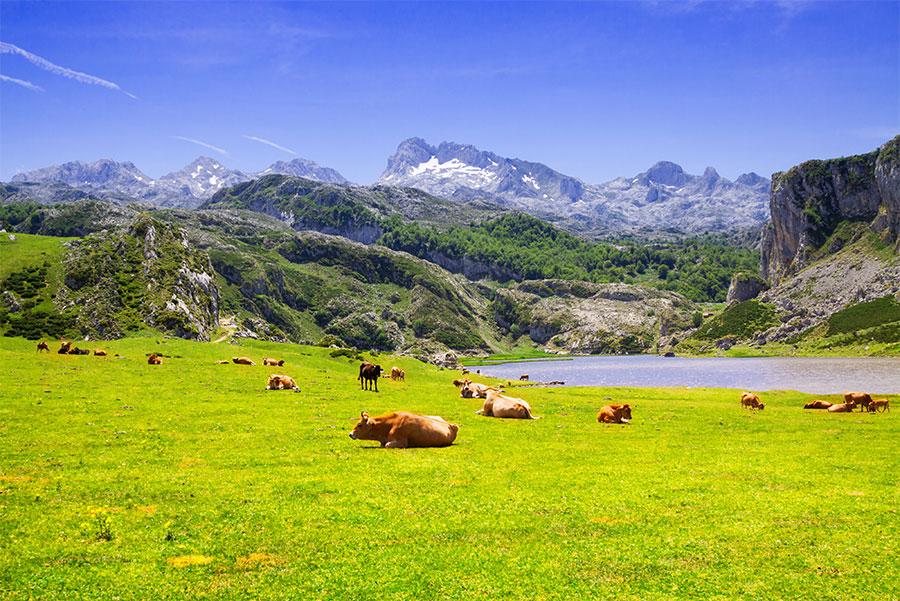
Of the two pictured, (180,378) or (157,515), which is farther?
(180,378)

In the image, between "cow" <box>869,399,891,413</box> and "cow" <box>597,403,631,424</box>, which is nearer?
"cow" <box>597,403,631,424</box>

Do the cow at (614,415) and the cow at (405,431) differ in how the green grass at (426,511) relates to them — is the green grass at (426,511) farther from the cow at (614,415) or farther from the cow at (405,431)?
the cow at (614,415)

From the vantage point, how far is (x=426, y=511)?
1522cm

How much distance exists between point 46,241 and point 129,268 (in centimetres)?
1764

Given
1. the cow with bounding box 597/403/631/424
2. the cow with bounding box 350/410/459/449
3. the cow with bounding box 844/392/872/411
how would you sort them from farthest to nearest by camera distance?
the cow with bounding box 844/392/872/411
the cow with bounding box 597/403/631/424
the cow with bounding box 350/410/459/449

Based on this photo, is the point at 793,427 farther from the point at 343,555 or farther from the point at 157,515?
the point at 157,515

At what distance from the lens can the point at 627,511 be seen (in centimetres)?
1562

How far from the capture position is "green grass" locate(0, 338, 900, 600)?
1128cm

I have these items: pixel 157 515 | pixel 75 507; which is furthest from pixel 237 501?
pixel 75 507

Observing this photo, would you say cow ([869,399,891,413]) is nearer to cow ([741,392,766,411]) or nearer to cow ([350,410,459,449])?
cow ([741,392,766,411])

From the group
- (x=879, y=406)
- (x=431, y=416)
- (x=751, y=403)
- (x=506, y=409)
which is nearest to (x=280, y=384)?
(x=506, y=409)

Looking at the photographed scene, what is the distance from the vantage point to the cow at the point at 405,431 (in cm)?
2456

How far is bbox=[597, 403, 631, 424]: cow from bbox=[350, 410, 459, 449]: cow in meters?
12.5

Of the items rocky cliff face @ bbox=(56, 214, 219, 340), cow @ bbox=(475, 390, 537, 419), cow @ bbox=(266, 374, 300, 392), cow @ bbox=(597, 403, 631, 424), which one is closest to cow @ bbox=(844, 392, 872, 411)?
cow @ bbox=(597, 403, 631, 424)
